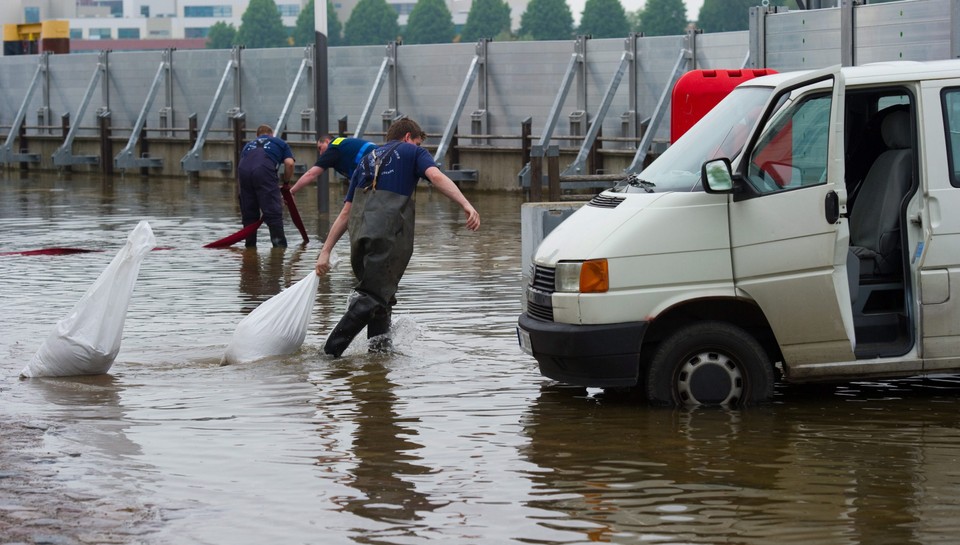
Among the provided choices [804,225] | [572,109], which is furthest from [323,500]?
[572,109]

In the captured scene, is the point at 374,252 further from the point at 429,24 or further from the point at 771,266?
the point at 429,24

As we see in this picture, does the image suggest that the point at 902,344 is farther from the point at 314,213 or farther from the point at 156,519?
the point at 314,213

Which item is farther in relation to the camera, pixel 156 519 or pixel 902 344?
pixel 902 344

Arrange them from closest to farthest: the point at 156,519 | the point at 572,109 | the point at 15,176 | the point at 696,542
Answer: the point at 696,542
the point at 156,519
the point at 572,109
the point at 15,176

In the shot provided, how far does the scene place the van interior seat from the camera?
8430 mm

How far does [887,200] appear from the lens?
8.48 metres

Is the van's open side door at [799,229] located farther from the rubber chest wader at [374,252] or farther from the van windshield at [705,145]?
the rubber chest wader at [374,252]

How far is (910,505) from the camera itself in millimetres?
6293

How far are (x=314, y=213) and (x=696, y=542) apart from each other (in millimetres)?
20254

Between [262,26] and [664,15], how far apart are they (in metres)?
41.5

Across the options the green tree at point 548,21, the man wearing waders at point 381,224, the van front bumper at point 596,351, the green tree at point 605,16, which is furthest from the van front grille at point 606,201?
the green tree at point 548,21

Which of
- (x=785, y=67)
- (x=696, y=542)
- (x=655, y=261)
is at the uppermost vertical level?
(x=785, y=67)

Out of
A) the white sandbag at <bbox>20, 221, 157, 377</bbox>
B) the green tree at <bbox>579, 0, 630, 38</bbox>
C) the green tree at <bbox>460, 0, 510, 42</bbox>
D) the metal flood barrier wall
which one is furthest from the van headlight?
the green tree at <bbox>460, 0, 510, 42</bbox>

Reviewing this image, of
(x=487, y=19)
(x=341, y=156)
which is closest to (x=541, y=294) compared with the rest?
(x=341, y=156)
